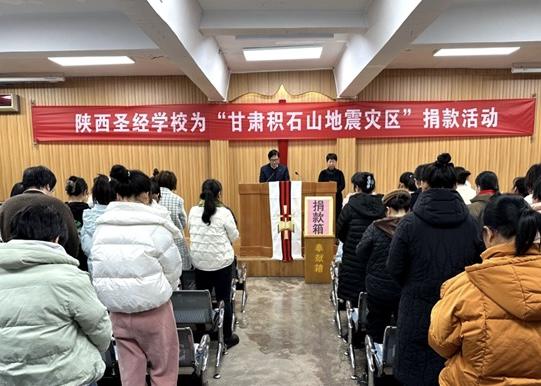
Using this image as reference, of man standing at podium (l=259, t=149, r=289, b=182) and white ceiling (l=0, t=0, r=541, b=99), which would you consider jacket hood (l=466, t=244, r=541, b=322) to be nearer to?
white ceiling (l=0, t=0, r=541, b=99)

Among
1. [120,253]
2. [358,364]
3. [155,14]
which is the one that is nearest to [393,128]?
[358,364]

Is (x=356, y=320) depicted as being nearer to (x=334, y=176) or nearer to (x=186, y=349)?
(x=186, y=349)

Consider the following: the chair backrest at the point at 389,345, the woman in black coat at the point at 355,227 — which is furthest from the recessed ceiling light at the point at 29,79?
the chair backrest at the point at 389,345

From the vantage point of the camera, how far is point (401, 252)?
1918 mm

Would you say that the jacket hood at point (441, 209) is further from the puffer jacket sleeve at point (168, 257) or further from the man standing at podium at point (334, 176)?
the man standing at podium at point (334, 176)

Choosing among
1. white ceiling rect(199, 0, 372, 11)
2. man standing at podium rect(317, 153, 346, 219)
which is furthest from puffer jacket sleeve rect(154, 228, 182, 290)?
man standing at podium rect(317, 153, 346, 219)

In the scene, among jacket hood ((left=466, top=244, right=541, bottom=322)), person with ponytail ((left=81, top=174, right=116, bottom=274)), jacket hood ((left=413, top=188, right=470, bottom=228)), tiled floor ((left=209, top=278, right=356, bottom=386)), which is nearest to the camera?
jacket hood ((left=466, top=244, right=541, bottom=322))

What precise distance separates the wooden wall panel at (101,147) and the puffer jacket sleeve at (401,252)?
5.37 m

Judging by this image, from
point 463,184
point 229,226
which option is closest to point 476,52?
point 463,184

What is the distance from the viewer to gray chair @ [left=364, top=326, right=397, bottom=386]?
2.26m

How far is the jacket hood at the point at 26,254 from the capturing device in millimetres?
1319

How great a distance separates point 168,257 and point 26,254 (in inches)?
33.9

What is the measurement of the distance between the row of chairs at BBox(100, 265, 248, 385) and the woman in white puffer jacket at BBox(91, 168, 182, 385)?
0.21 meters

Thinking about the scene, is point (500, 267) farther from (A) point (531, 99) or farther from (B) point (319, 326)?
(A) point (531, 99)
